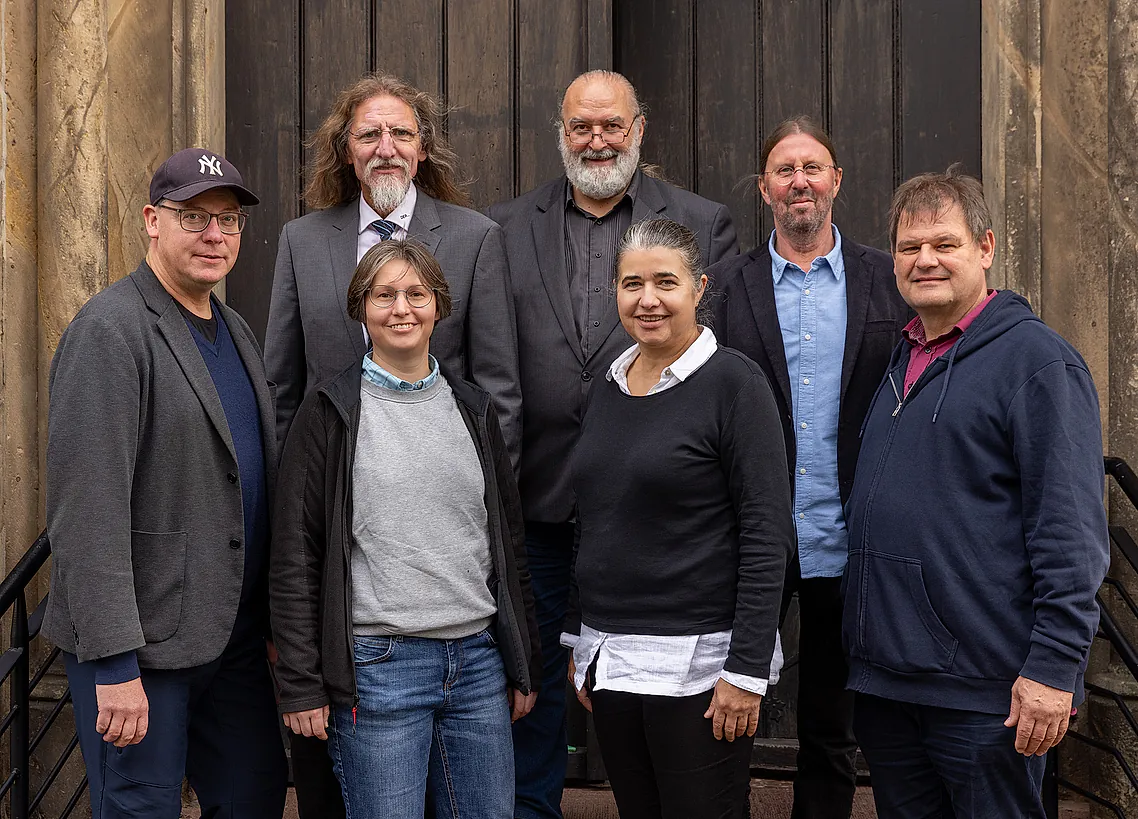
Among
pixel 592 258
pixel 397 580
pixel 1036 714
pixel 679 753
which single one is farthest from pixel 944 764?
pixel 592 258

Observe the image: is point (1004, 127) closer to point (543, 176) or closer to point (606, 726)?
point (543, 176)

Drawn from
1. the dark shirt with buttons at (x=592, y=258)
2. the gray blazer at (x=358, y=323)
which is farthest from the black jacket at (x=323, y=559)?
the dark shirt with buttons at (x=592, y=258)

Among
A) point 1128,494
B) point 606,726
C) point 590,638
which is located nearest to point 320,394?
point 590,638

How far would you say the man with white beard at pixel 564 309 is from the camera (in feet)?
9.91

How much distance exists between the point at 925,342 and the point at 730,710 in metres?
0.91

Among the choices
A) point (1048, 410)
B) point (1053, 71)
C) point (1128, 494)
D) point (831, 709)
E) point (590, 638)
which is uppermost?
point (1053, 71)

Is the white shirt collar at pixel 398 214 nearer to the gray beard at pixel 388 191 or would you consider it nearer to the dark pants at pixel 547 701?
the gray beard at pixel 388 191

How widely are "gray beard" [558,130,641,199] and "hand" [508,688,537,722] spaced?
1.38 metres

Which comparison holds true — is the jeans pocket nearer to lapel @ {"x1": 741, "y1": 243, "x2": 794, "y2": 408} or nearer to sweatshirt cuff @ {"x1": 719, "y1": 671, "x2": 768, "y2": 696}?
sweatshirt cuff @ {"x1": 719, "y1": 671, "x2": 768, "y2": 696}

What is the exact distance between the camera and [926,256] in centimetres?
234

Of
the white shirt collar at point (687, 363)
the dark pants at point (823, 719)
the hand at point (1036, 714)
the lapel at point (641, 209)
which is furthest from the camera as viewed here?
the lapel at point (641, 209)

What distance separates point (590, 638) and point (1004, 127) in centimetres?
210

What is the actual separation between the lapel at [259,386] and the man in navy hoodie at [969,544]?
1.35 metres

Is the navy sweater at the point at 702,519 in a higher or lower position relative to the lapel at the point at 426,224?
lower
